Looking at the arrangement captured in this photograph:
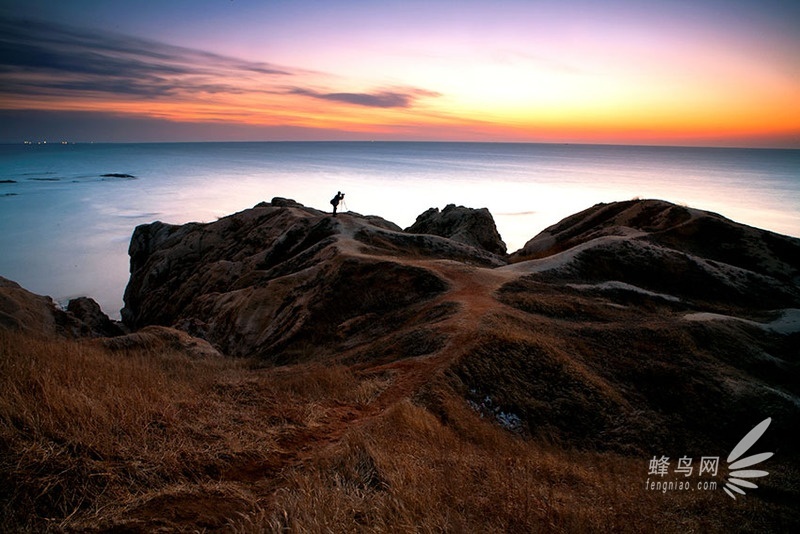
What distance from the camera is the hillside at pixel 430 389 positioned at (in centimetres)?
557

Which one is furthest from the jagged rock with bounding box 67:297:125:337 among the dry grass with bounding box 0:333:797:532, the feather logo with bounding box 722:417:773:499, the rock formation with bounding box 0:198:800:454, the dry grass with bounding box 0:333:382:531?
the feather logo with bounding box 722:417:773:499

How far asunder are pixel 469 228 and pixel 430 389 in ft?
131

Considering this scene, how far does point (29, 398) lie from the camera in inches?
236

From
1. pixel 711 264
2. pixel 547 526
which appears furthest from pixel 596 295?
pixel 547 526

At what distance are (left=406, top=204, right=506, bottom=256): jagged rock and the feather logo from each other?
35602mm

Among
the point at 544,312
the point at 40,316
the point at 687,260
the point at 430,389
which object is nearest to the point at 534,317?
the point at 544,312

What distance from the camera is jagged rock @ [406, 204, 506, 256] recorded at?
50031mm

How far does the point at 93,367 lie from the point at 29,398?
2475mm

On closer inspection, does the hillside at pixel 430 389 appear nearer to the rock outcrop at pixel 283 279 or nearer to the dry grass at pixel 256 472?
the dry grass at pixel 256 472

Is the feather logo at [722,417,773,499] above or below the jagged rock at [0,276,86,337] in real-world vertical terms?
above

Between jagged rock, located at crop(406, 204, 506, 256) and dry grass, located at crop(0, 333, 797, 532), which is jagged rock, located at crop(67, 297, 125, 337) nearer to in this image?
dry grass, located at crop(0, 333, 797, 532)

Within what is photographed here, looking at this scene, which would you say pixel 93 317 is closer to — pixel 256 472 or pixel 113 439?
pixel 113 439

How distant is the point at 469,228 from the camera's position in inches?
1994

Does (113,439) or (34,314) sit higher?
(113,439)
